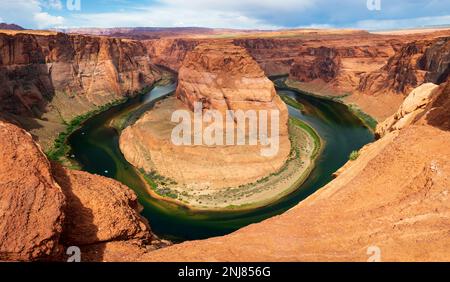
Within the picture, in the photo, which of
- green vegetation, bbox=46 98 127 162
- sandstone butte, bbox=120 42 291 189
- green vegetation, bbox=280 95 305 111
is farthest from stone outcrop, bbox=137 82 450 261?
green vegetation, bbox=280 95 305 111

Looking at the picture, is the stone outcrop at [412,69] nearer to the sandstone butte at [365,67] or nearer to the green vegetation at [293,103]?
the sandstone butte at [365,67]

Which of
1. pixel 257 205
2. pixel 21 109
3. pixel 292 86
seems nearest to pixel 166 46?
pixel 292 86

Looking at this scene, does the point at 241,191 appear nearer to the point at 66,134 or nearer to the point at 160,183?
the point at 160,183

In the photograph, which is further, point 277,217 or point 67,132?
point 67,132

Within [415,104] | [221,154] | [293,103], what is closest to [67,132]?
[221,154]

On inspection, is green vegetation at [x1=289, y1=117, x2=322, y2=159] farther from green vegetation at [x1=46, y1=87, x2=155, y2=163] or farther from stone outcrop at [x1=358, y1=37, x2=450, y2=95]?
green vegetation at [x1=46, y1=87, x2=155, y2=163]

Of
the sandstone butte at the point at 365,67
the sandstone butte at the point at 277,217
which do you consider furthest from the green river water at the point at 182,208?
the sandstone butte at the point at 277,217
